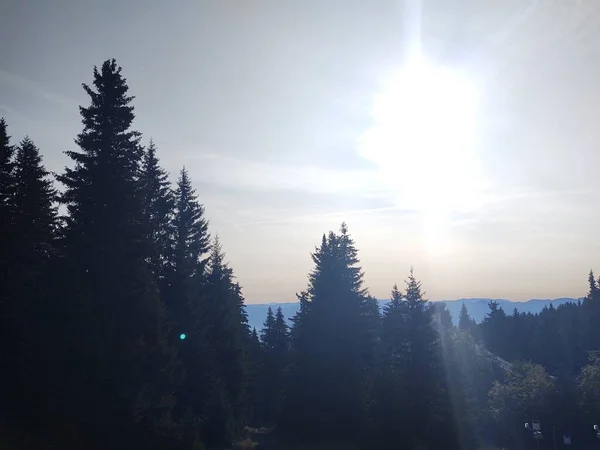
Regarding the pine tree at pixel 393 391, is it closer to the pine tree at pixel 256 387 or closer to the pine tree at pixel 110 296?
the pine tree at pixel 110 296

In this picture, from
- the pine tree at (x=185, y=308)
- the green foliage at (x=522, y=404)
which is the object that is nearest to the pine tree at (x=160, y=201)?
the pine tree at (x=185, y=308)

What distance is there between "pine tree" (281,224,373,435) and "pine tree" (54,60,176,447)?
1573 centimetres

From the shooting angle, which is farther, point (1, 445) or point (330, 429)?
point (330, 429)

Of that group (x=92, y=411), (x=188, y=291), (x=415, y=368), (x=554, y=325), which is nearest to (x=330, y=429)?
(x=415, y=368)

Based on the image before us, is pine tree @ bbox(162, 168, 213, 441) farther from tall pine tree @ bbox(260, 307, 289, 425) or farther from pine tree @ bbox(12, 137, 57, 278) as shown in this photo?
tall pine tree @ bbox(260, 307, 289, 425)

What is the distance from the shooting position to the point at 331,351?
37.1m

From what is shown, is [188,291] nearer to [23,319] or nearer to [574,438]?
[23,319]

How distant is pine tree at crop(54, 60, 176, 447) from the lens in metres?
20.8

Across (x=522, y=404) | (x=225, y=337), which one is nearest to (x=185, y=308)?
(x=225, y=337)

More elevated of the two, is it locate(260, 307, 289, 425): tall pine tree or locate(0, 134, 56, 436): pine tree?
locate(0, 134, 56, 436): pine tree

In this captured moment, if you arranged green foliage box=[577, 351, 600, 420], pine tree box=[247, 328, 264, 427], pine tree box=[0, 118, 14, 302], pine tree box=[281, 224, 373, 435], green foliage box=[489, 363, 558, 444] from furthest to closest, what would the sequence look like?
pine tree box=[247, 328, 264, 427] → green foliage box=[489, 363, 558, 444] → green foliage box=[577, 351, 600, 420] → pine tree box=[281, 224, 373, 435] → pine tree box=[0, 118, 14, 302]

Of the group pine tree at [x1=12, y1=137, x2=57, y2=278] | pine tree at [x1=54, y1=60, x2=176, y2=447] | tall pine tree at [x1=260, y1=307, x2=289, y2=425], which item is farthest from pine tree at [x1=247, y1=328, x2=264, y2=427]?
pine tree at [x1=54, y1=60, x2=176, y2=447]

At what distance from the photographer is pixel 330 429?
35.1m

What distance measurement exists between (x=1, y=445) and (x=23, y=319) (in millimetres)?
6049
